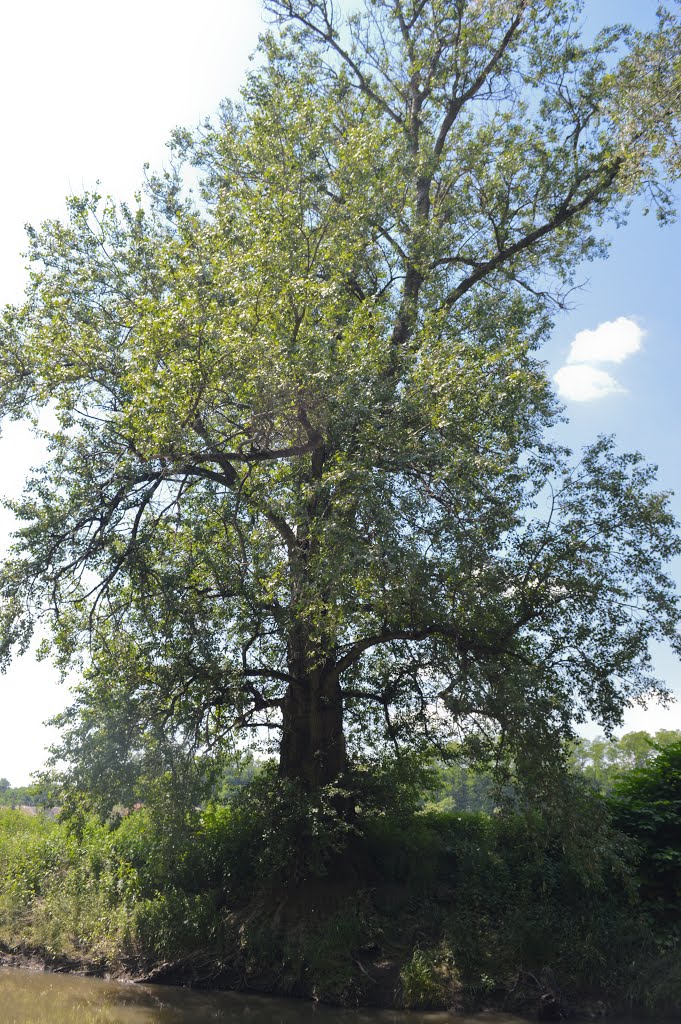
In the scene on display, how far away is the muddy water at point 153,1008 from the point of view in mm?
10953

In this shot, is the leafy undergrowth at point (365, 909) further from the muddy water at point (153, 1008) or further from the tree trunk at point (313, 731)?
the tree trunk at point (313, 731)

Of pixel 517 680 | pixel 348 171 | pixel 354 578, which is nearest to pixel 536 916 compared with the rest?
pixel 517 680

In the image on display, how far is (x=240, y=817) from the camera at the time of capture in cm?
1470

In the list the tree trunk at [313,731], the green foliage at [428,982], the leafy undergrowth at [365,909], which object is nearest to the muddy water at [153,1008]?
the green foliage at [428,982]

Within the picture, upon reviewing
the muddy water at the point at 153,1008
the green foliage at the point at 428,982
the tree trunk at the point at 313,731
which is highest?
the tree trunk at the point at 313,731

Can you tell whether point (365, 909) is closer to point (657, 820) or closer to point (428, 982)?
point (428, 982)

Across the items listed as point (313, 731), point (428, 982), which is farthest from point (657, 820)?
point (313, 731)

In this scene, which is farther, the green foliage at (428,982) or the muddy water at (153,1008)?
the green foliage at (428,982)

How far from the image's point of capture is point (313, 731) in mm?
14312

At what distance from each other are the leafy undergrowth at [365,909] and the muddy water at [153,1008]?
422mm

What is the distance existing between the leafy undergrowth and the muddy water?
0.42 meters

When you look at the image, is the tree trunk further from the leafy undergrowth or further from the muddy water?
the muddy water

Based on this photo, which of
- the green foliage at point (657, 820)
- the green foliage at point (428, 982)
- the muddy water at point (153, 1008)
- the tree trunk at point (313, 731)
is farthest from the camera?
the tree trunk at point (313, 731)

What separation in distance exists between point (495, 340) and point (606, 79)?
575 cm
